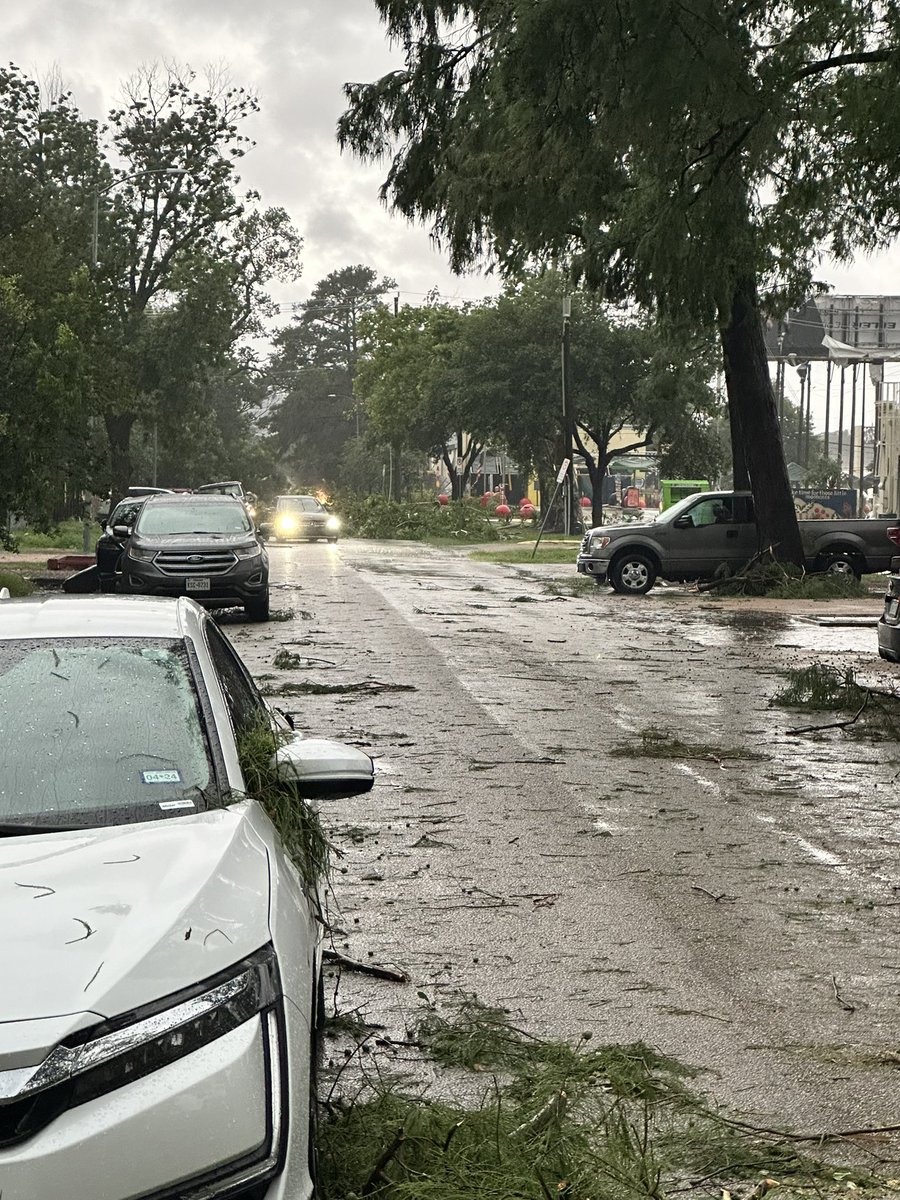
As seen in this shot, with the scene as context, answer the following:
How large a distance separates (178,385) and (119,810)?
2220 inches

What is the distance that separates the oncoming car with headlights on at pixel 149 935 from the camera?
9.82ft

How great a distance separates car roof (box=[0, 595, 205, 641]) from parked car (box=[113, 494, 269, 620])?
694 inches

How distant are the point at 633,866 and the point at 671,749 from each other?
3.81 meters

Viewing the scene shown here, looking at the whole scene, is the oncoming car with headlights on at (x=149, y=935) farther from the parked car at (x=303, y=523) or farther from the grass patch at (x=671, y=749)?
the parked car at (x=303, y=523)

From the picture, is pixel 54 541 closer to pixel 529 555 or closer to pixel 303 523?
pixel 303 523

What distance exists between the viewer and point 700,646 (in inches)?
809

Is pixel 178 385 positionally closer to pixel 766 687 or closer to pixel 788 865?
pixel 766 687

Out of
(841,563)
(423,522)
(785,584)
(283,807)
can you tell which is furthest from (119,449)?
(283,807)

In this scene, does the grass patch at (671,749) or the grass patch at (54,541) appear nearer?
the grass patch at (671,749)

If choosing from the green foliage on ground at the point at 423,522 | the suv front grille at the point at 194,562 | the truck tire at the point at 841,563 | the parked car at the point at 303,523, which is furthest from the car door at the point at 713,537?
the green foliage on ground at the point at 423,522

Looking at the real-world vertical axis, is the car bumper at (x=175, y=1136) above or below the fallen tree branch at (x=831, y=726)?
above

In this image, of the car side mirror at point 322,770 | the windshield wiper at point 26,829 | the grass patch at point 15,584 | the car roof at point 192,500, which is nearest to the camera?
the windshield wiper at point 26,829

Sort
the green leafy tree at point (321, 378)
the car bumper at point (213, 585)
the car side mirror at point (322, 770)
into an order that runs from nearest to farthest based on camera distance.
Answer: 1. the car side mirror at point (322, 770)
2. the car bumper at point (213, 585)
3. the green leafy tree at point (321, 378)

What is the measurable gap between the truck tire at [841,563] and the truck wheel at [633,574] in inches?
125
